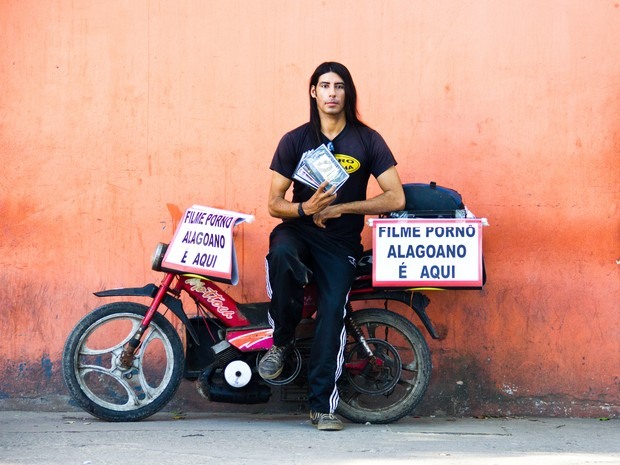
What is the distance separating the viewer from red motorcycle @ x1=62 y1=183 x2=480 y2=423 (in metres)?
5.53

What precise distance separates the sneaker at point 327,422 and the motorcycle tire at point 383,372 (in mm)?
235

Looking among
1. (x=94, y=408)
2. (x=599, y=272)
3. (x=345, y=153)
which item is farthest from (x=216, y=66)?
(x=599, y=272)

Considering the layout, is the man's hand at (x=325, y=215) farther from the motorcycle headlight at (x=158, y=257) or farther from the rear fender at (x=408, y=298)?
the motorcycle headlight at (x=158, y=257)

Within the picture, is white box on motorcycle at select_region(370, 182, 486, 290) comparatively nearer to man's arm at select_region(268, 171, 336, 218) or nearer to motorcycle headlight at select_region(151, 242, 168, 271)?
man's arm at select_region(268, 171, 336, 218)

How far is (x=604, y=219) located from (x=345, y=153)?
167 cm

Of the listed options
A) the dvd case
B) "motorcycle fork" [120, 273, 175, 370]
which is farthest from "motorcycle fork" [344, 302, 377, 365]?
"motorcycle fork" [120, 273, 175, 370]

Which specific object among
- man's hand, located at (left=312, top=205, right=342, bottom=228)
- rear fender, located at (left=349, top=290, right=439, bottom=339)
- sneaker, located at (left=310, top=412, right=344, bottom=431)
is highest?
man's hand, located at (left=312, top=205, right=342, bottom=228)

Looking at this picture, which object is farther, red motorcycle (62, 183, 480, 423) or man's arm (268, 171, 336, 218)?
red motorcycle (62, 183, 480, 423)

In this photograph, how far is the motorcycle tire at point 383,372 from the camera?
5570mm

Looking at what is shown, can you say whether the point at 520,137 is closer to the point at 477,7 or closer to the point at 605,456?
the point at 477,7

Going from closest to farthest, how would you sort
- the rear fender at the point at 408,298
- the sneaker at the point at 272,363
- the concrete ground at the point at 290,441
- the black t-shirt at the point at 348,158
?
the concrete ground at the point at 290,441
the sneaker at the point at 272,363
the black t-shirt at the point at 348,158
the rear fender at the point at 408,298

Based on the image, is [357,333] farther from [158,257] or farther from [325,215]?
[158,257]

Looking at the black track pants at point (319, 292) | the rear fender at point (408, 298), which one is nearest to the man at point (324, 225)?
the black track pants at point (319, 292)

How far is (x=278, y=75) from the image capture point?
614 cm
